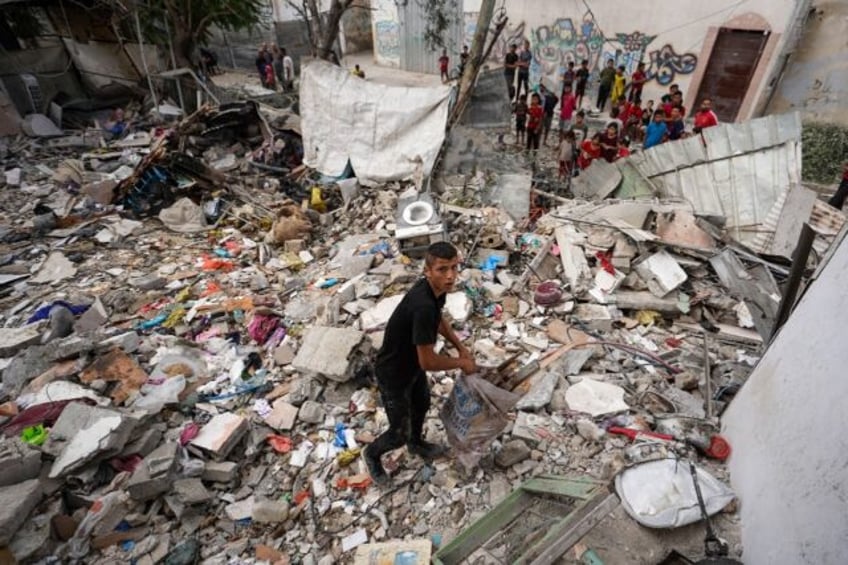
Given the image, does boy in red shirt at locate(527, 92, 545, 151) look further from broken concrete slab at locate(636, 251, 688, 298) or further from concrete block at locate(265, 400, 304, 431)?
concrete block at locate(265, 400, 304, 431)

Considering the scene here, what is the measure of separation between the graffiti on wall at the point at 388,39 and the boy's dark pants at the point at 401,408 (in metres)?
20.3

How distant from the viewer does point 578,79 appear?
42.0 ft

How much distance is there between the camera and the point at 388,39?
20000 millimetres

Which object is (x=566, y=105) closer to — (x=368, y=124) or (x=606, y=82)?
(x=606, y=82)

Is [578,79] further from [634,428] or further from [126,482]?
[126,482]

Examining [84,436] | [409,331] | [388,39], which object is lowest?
[84,436]

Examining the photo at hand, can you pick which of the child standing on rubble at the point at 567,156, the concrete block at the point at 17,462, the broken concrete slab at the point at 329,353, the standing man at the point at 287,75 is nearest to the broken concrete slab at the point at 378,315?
the broken concrete slab at the point at 329,353

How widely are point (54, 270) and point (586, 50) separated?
15130mm

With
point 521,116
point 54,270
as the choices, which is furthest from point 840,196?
point 54,270

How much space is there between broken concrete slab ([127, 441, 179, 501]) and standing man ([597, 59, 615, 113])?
45.2ft

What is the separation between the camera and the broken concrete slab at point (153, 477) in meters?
2.84

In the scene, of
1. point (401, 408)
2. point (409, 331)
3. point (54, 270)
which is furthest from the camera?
point (54, 270)

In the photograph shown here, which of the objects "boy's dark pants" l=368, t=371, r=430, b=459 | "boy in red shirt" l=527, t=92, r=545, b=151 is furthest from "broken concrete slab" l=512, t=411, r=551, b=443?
"boy in red shirt" l=527, t=92, r=545, b=151

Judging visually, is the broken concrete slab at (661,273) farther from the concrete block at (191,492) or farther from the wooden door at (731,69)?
the wooden door at (731,69)
